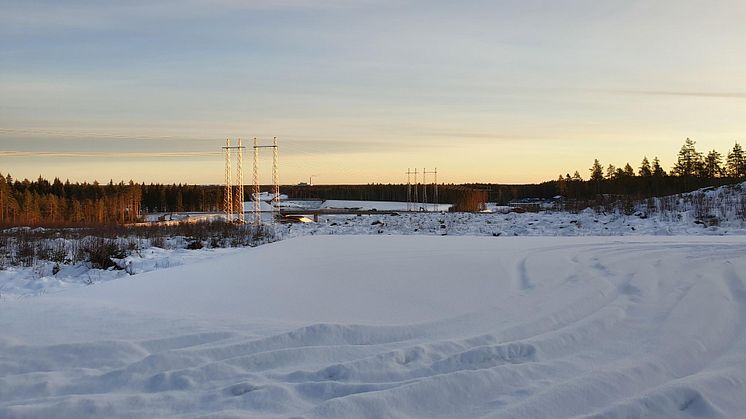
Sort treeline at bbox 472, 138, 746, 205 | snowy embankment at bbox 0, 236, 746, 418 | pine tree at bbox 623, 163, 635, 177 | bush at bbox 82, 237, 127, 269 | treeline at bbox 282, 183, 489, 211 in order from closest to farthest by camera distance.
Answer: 1. snowy embankment at bbox 0, 236, 746, 418
2. bush at bbox 82, 237, 127, 269
3. treeline at bbox 472, 138, 746, 205
4. pine tree at bbox 623, 163, 635, 177
5. treeline at bbox 282, 183, 489, 211

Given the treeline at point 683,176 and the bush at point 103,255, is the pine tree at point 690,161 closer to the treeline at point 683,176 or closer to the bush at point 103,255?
the treeline at point 683,176

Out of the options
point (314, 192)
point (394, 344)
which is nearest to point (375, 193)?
point (314, 192)

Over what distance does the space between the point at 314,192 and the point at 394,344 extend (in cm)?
11740

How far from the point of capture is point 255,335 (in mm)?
5023

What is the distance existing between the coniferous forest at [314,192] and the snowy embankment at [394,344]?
28506 mm

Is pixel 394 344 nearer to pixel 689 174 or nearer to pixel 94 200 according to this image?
pixel 689 174

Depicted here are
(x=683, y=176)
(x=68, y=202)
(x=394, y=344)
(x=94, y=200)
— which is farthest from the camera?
(x=94, y=200)

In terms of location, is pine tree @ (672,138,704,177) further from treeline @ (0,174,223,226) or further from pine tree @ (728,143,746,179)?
treeline @ (0,174,223,226)

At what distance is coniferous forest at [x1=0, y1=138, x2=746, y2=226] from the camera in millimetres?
57281

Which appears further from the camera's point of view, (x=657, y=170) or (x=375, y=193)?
(x=375, y=193)

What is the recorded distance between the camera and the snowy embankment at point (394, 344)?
3.47 metres

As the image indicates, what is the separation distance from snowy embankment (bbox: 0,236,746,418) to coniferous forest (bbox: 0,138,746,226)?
28506 millimetres

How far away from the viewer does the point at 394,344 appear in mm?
4762

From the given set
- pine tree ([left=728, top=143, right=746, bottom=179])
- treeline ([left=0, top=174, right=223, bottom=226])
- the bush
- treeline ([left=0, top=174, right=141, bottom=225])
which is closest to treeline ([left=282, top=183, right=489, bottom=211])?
treeline ([left=0, top=174, right=223, bottom=226])
